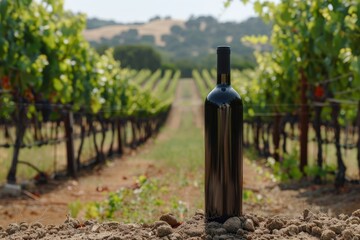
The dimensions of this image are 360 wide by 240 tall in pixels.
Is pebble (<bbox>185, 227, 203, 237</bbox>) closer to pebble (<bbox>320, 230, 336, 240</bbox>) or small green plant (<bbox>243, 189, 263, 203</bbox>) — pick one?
pebble (<bbox>320, 230, 336, 240</bbox>)

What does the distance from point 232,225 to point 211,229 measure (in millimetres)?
116

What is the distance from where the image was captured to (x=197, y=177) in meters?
10.9

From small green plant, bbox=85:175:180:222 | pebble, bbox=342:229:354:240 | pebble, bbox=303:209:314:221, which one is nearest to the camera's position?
pebble, bbox=342:229:354:240

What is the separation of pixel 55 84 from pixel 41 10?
1671mm

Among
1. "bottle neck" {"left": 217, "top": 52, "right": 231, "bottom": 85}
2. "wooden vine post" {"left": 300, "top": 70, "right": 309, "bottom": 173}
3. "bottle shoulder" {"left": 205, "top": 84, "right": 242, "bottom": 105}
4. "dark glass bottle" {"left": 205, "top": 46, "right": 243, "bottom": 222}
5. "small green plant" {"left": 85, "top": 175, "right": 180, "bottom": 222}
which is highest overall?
"bottle neck" {"left": 217, "top": 52, "right": 231, "bottom": 85}

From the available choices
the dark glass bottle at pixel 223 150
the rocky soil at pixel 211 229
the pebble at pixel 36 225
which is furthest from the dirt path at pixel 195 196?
the dark glass bottle at pixel 223 150

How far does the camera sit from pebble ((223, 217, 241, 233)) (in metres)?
2.62

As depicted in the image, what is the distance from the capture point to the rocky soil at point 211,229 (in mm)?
2529

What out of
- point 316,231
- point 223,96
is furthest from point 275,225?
point 223,96

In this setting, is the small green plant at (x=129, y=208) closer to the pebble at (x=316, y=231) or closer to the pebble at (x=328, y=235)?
the pebble at (x=316, y=231)

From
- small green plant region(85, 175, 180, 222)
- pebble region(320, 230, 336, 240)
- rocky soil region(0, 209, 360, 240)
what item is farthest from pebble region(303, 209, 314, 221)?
small green plant region(85, 175, 180, 222)

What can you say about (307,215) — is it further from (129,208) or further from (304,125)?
(304,125)

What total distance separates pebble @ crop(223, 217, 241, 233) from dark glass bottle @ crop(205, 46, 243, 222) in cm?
16

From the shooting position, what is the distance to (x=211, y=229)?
2.65 metres
